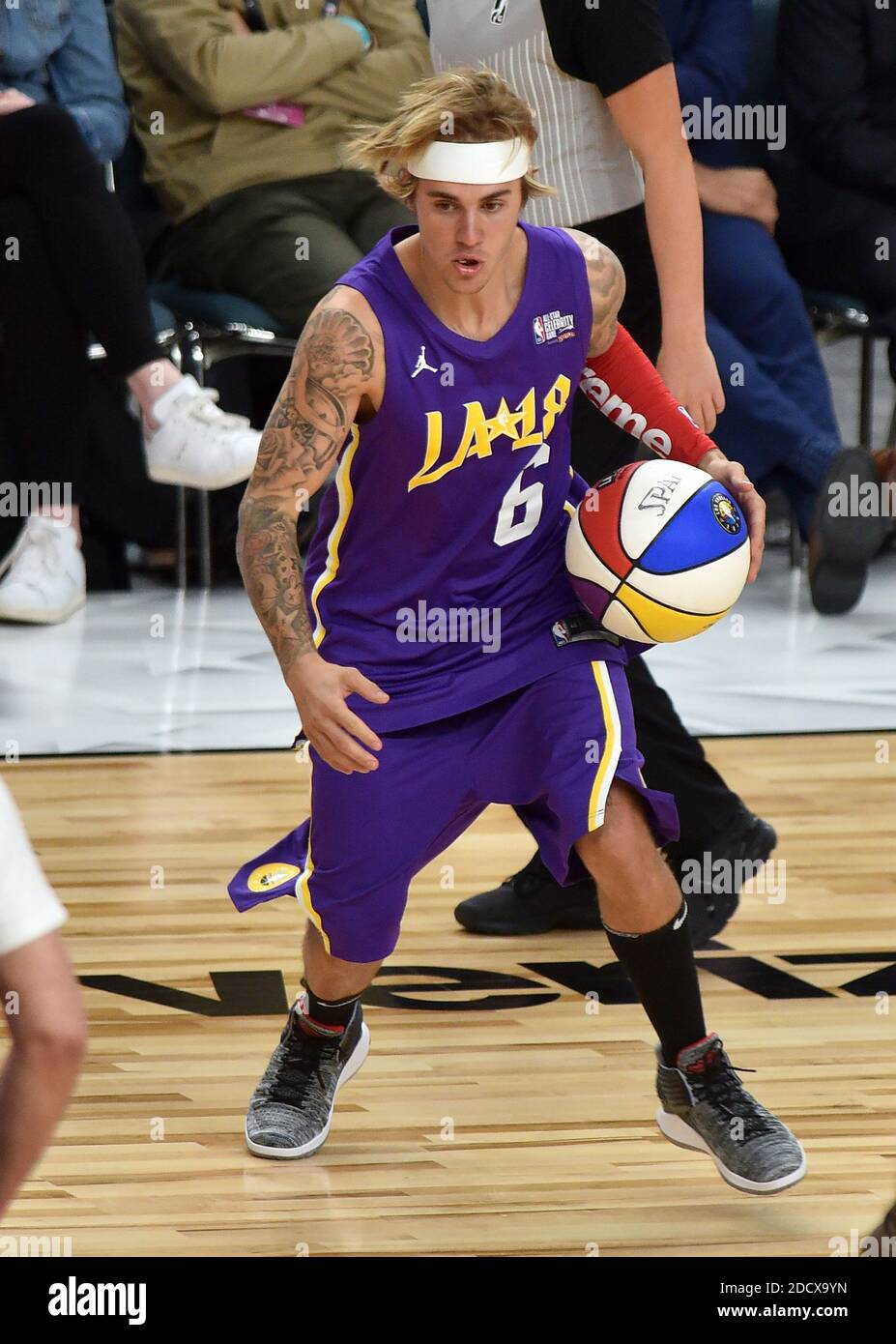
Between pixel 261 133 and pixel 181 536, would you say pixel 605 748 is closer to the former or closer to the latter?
pixel 181 536

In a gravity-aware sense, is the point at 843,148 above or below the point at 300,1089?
above

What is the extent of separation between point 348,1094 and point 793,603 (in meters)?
3.86

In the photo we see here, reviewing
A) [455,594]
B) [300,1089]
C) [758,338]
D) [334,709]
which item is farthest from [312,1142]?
[758,338]

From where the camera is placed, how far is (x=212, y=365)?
711cm

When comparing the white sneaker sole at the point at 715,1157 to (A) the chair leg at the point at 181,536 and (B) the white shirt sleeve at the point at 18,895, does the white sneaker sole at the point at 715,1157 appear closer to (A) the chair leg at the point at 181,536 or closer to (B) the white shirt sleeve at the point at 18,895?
(B) the white shirt sleeve at the point at 18,895

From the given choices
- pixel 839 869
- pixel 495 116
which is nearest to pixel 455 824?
pixel 495 116

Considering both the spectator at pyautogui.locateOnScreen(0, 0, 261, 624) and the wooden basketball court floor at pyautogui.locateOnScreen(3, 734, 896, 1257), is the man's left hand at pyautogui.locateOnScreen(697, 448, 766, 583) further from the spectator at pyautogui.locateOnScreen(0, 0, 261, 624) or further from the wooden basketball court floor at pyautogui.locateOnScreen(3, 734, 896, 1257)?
the spectator at pyautogui.locateOnScreen(0, 0, 261, 624)

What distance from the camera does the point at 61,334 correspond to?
606 centimetres

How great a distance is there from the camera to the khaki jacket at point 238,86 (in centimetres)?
658

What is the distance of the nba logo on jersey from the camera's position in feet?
9.43

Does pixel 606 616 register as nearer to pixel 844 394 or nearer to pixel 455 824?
pixel 455 824

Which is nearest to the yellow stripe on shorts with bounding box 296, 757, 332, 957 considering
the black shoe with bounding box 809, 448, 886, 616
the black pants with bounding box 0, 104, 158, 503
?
the black pants with bounding box 0, 104, 158, 503

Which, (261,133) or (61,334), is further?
(261,133)

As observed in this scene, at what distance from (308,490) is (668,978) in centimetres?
81
